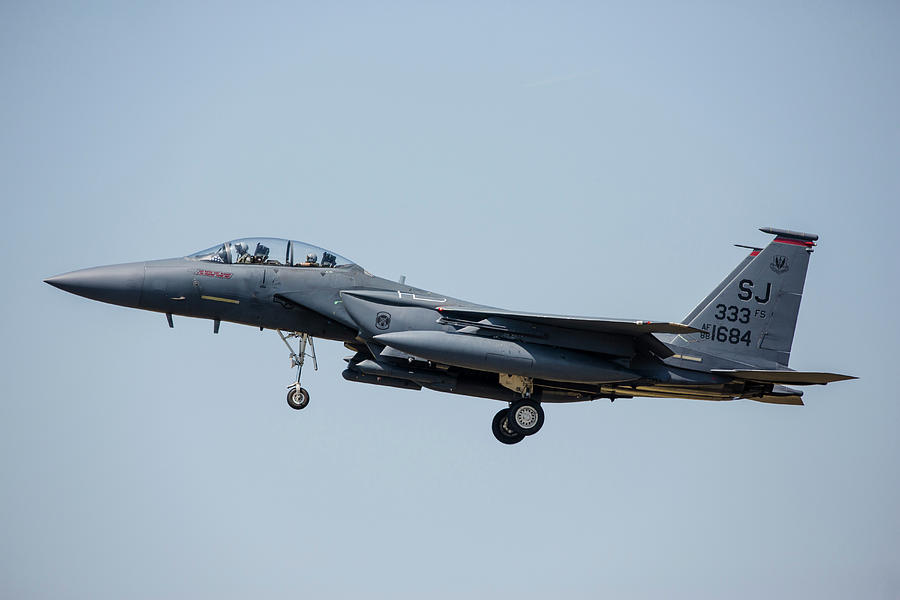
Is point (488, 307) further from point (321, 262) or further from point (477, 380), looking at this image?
point (321, 262)

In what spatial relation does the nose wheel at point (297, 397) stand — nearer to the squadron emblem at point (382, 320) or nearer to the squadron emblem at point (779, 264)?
the squadron emblem at point (382, 320)

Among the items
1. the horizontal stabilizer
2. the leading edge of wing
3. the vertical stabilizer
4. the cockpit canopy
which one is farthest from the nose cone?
the horizontal stabilizer

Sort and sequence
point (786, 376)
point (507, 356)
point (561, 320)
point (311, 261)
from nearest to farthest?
1. point (507, 356)
2. point (561, 320)
3. point (786, 376)
4. point (311, 261)

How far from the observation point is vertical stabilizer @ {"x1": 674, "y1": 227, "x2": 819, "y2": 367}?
1962cm

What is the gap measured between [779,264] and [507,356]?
6.03 m

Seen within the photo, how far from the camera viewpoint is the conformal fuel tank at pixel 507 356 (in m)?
17.6

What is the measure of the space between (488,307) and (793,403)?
19.8 ft

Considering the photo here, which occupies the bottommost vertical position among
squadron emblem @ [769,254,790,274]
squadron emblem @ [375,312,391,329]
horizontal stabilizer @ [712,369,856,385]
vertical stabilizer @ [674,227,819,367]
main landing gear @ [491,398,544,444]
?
main landing gear @ [491,398,544,444]

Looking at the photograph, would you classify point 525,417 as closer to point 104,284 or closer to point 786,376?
point 786,376

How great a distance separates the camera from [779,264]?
66.0 ft

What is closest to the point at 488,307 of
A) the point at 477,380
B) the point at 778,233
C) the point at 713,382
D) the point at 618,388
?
the point at 477,380

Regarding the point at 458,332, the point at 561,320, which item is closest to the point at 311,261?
the point at 458,332

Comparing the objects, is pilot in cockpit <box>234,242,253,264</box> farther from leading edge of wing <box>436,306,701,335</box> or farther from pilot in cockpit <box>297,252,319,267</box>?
leading edge of wing <box>436,306,701,335</box>

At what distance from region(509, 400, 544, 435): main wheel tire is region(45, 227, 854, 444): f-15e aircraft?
0.02 metres
